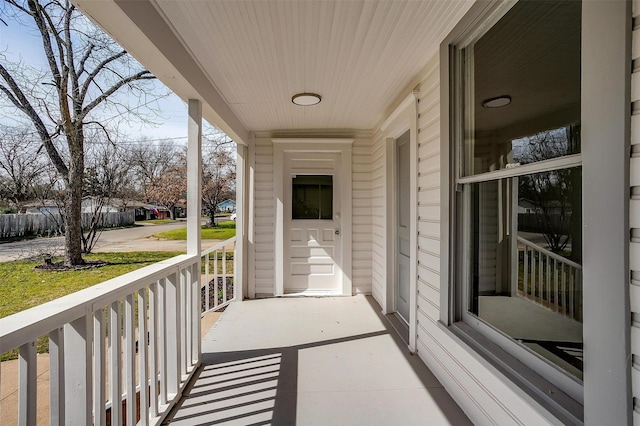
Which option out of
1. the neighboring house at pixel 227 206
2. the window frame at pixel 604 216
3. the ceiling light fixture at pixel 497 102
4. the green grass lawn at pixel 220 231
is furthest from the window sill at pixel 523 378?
the neighboring house at pixel 227 206

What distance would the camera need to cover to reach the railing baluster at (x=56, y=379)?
3.61ft

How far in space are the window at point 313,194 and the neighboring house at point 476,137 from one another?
1.05m

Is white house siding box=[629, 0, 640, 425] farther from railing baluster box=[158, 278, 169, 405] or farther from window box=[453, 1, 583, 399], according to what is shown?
railing baluster box=[158, 278, 169, 405]

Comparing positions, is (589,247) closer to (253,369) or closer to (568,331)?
(568,331)

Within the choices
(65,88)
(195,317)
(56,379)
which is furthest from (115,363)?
(65,88)

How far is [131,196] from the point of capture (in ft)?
7.69

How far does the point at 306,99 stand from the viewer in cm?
314

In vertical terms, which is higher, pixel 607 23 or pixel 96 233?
pixel 607 23

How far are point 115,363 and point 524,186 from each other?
6.97ft

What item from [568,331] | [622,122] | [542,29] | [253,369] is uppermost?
[542,29]

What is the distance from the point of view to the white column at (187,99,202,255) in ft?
7.59

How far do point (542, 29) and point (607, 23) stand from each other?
0.46 metres

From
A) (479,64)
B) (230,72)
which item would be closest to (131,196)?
(230,72)

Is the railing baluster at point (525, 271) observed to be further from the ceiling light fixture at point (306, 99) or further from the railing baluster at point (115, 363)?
the ceiling light fixture at point (306, 99)
